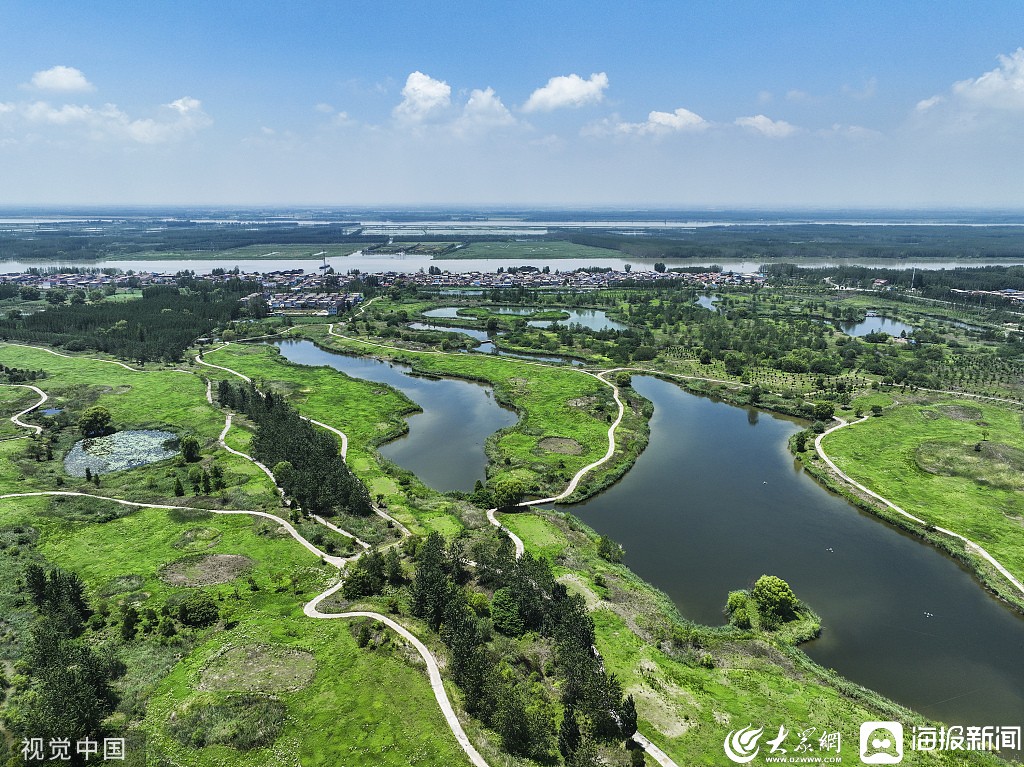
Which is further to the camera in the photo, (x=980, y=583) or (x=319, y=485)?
(x=319, y=485)

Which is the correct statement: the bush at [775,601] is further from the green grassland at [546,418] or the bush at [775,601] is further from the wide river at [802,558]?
the green grassland at [546,418]

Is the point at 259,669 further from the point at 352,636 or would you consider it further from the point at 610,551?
the point at 610,551

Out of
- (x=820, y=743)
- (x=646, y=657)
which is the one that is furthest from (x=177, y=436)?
(x=820, y=743)

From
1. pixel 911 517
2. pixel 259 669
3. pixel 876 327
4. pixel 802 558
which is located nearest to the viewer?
pixel 259 669

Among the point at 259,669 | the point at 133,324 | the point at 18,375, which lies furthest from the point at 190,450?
the point at 133,324

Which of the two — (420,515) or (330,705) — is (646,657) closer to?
(330,705)

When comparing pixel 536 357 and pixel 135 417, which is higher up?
pixel 536 357
